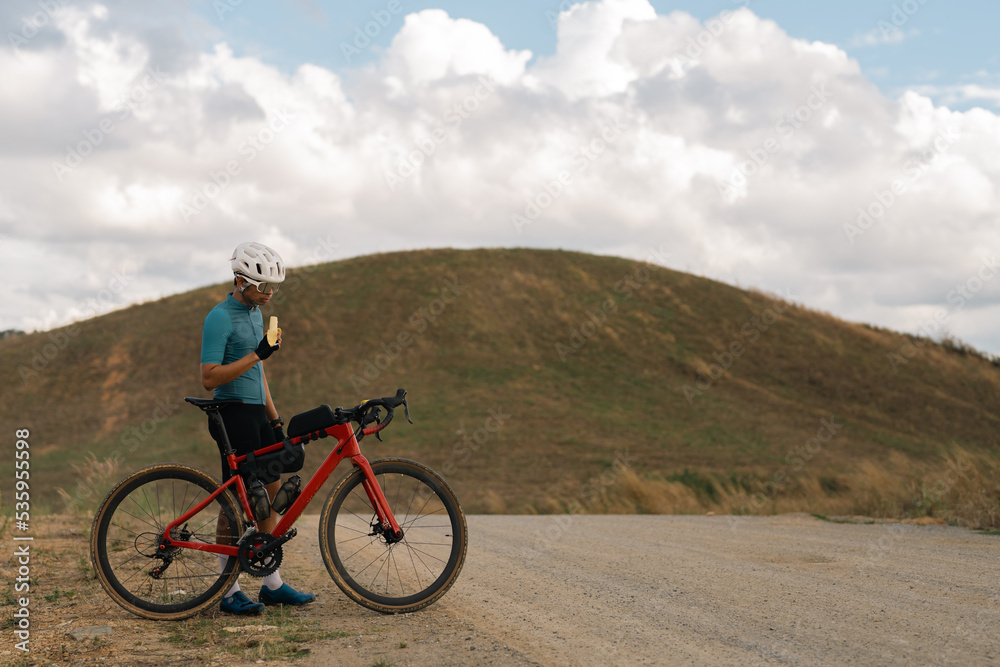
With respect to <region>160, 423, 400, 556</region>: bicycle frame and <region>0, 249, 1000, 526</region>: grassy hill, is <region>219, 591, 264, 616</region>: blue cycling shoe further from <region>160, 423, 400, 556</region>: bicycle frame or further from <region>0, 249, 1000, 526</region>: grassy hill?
<region>0, 249, 1000, 526</region>: grassy hill

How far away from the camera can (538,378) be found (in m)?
45.9

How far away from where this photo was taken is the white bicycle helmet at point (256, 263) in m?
5.23

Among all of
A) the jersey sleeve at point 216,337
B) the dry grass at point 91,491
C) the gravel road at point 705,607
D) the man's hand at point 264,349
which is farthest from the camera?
the dry grass at point 91,491

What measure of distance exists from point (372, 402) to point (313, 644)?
151 centimetres

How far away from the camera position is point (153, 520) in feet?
18.0

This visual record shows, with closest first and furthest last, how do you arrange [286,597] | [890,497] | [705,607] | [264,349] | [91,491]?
1. [264,349]
2. [705,607]
3. [286,597]
4. [91,491]
5. [890,497]

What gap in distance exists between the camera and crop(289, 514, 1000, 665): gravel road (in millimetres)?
4262

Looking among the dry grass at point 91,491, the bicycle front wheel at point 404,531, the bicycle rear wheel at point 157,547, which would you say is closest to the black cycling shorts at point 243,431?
the bicycle rear wheel at point 157,547

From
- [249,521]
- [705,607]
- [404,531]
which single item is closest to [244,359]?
[249,521]

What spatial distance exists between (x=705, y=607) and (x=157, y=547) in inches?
149

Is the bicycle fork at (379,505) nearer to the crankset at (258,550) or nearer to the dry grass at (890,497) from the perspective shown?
the crankset at (258,550)

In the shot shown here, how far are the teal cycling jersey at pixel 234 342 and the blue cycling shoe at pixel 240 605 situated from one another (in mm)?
1383

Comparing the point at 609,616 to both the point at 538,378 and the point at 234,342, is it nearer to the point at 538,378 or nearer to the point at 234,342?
the point at 234,342

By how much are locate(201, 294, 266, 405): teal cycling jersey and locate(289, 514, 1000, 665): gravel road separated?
5.41ft
